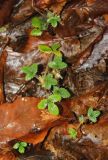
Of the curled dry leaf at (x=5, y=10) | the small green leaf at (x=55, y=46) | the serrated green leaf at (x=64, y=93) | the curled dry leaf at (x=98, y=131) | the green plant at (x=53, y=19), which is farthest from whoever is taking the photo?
the curled dry leaf at (x=5, y=10)

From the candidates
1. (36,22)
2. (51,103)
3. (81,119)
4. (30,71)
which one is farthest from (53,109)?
(36,22)

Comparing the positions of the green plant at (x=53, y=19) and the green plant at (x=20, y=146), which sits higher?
the green plant at (x=53, y=19)

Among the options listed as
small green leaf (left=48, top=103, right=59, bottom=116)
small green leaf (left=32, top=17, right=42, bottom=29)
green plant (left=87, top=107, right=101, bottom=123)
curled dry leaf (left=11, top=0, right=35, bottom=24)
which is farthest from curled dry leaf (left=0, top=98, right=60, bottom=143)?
curled dry leaf (left=11, top=0, right=35, bottom=24)

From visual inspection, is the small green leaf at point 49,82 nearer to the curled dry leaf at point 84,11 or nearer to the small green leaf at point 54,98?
the small green leaf at point 54,98

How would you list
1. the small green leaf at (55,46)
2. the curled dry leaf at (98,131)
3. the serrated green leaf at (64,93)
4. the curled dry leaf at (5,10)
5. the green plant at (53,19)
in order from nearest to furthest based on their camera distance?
1. the curled dry leaf at (98,131)
2. the serrated green leaf at (64,93)
3. the small green leaf at (55,46)
4. the green plant at (53,19)
5. the curled dry leaf at (5,10)

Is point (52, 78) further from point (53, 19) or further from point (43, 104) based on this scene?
point (53, 19)

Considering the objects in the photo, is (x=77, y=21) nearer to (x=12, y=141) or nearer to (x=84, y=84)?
(x=84, y=84)

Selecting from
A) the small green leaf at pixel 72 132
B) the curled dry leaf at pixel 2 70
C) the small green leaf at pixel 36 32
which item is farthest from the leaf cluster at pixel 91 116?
the small green leaf at pixel 36 32
